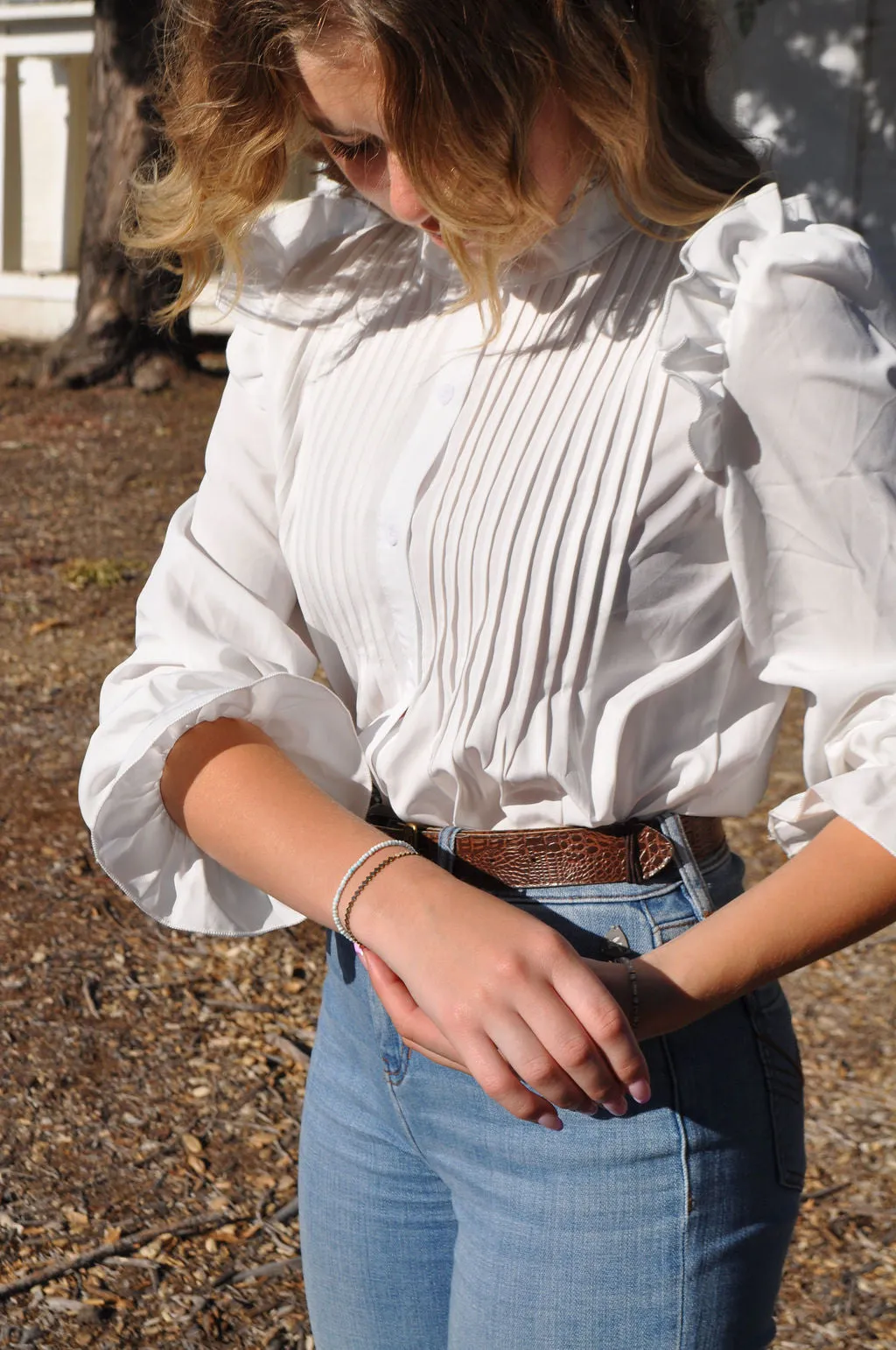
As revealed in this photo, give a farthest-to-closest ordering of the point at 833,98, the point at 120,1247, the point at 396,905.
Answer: the point at 833,98 < the point at 120,1247 < the point at 396,905

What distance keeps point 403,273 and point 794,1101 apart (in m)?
0.98

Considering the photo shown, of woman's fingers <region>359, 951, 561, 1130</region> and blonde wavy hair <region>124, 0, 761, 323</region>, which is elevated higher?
blonde wavy hair <region>124, 0, 761, 323</region>

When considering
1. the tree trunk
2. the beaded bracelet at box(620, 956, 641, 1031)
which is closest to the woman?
the beaded bracelet at box(620, 956, 641, 1031)

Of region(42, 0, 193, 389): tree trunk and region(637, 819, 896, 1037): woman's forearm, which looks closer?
region(637, 819, 896, 1037): woman's forearm

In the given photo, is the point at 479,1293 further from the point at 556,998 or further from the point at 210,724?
the point at 210,724

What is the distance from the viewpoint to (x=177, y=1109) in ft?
11.5

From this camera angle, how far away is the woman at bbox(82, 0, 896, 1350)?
4.12ft

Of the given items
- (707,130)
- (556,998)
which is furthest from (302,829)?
(707,130)

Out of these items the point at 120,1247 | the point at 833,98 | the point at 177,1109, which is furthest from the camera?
the point at 833,98

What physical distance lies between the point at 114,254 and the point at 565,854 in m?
9.39

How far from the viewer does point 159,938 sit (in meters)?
4.18

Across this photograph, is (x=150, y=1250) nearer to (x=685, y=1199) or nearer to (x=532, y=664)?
(x=685, y=1199)

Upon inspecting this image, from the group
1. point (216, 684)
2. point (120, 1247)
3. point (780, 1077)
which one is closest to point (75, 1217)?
point (120, 1247)

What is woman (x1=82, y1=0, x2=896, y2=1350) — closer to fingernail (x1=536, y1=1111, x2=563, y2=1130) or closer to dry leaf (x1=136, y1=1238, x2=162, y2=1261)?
fingernail (x1=536, y1=1111, x2=563, y2=1130)
